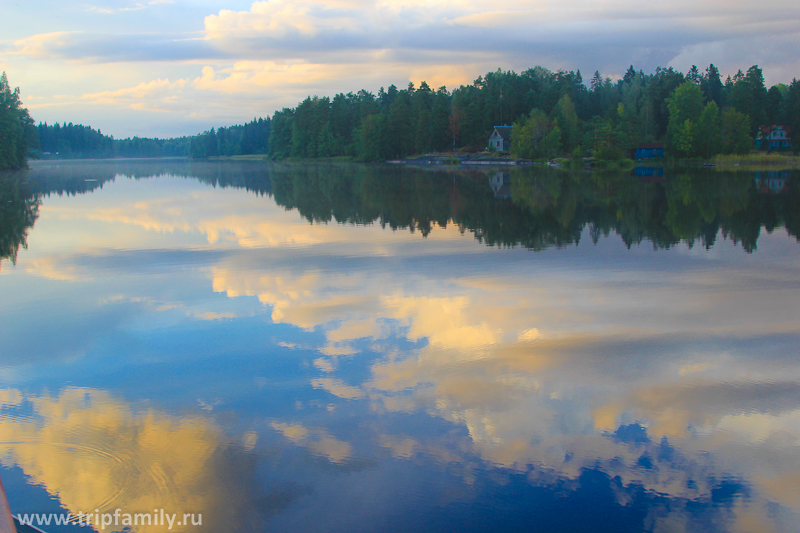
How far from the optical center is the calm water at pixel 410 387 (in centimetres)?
555

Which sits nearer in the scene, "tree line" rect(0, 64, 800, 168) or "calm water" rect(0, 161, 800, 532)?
"calm water" rect(0, 161, 800, 532)

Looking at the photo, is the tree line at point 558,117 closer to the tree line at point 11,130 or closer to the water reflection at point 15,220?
the tree line at point 11,130

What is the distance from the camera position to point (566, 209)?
27875 mm

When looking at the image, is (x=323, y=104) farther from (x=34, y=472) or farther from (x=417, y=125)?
(x=34, y=472)

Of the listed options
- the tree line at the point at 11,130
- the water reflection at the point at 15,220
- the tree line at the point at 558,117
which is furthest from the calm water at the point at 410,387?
the tree line at the point at 11,130

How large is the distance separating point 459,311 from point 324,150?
132 meters

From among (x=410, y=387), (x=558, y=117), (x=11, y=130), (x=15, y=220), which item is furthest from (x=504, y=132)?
(x=410, y=387)

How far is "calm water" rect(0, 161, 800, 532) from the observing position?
219 inches

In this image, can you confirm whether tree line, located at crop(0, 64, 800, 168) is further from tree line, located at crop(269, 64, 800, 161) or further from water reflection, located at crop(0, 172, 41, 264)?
water reflection, located at crop(0, 172, 41, 264)

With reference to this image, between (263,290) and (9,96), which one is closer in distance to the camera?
(263,290)

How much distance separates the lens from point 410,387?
785cm

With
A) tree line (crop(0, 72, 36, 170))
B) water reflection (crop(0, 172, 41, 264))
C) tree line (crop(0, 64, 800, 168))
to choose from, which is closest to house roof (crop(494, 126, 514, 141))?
tree line (crop(0, 64, 800, 168))

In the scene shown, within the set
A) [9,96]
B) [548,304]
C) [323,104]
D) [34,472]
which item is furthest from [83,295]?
[323,104]

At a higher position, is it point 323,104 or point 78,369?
point 323,104
